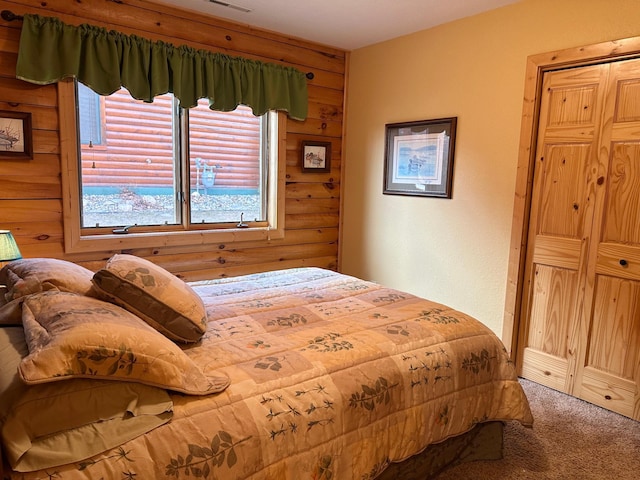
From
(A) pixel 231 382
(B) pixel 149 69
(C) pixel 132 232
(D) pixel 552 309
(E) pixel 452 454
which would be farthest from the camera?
(C) pixel 132 232

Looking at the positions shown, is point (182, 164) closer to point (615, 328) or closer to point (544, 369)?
point (544, 369)

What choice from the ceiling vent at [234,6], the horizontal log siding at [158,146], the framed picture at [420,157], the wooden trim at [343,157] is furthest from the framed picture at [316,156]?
the ceiling vent at [234,6]

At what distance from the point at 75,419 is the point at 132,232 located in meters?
2.25

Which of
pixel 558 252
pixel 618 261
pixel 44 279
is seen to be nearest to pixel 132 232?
pixel 44 279

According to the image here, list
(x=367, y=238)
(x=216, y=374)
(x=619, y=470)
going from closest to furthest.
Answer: (x=216, y=374) < (x=619, y=470) < (x=367, y=238)

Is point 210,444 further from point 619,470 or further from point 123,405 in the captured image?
point 619,470

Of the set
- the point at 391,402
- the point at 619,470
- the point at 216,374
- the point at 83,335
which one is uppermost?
the point at 83,335

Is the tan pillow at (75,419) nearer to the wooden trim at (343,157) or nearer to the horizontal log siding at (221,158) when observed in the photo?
the horizontal log siding at (221,158)

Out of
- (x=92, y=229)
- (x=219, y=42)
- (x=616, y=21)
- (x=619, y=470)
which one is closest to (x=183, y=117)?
(x=219, y=42)

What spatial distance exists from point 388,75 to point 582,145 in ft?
5.57

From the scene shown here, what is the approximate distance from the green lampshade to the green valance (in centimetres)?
97

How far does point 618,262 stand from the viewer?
8.52 feet

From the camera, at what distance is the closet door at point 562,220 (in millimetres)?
2686

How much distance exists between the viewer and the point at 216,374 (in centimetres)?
148
